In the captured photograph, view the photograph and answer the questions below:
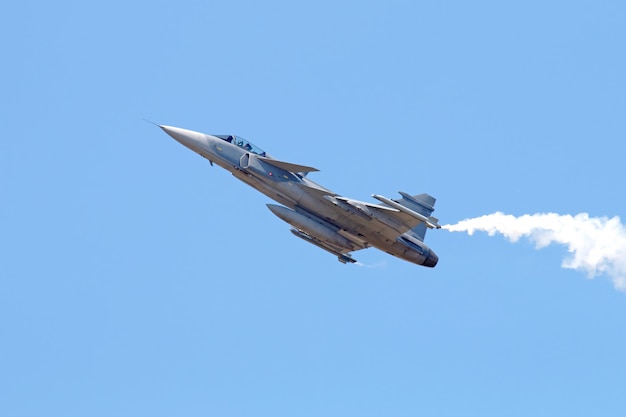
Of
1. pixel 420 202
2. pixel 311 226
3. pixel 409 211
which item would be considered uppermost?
pixel 420 202

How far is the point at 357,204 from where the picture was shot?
54281mm

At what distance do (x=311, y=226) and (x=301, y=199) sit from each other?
1118 millimetres

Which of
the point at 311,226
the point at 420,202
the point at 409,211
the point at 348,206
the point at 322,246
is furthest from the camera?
the point at 322,246

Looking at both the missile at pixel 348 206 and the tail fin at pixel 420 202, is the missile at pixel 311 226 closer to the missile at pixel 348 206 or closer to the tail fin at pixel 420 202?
the missile at pixel 348 206

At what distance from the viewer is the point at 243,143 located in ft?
180

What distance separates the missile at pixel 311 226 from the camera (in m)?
54.2

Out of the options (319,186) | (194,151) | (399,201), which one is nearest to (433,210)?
(399,201)

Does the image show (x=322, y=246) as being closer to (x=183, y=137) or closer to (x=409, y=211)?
(x=409, y=211)

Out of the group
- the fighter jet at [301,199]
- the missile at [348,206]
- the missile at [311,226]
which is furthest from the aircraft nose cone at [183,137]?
the missile at [348,206]

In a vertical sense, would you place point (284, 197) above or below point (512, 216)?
below

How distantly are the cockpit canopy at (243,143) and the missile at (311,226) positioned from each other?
2223 millimetres

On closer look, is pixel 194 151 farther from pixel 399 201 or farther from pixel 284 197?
pixel 399 201

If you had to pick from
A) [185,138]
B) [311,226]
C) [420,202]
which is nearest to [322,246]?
[311,226]

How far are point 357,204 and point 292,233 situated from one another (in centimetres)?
437
